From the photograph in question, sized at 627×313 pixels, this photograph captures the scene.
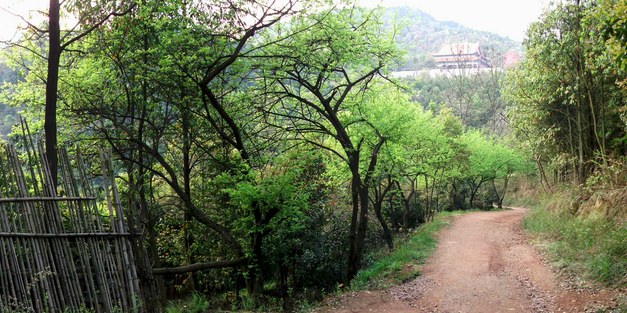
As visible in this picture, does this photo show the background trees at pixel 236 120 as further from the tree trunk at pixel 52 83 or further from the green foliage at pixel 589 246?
Result: the green foliage at pixel 589 246

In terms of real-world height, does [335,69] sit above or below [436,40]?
below

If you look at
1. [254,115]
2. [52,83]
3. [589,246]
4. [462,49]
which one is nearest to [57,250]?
[52,83]

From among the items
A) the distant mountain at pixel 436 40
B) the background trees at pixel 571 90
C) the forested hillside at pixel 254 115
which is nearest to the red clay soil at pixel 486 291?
the forested hillside at pixel 254 115

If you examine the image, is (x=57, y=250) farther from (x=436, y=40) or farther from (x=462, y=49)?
(x=436, y=40)

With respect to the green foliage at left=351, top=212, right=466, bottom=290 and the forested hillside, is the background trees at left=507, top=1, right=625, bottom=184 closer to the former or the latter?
the forested hillside

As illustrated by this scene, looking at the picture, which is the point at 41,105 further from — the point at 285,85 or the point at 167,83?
the point at 285,85

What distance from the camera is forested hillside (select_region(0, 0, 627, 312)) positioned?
30.8 feet

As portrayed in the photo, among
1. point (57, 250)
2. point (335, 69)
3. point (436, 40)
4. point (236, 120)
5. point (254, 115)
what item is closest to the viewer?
point (57, 250)

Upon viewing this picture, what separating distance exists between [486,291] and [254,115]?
271 inches

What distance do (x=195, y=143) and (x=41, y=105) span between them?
3.92m

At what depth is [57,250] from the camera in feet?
17.9

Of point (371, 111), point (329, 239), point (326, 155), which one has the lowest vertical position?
point (329, 239)

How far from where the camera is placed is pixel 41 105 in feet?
40.0

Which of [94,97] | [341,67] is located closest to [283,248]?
[341,67]
